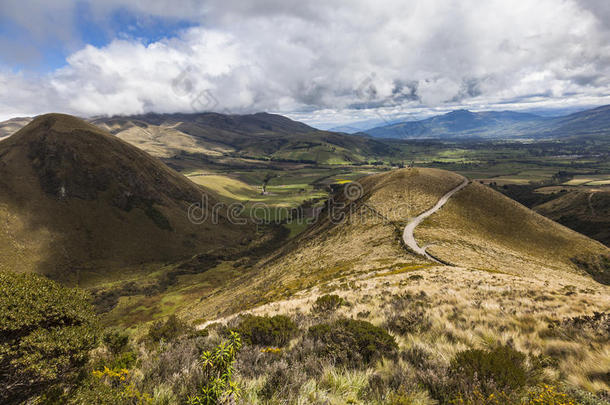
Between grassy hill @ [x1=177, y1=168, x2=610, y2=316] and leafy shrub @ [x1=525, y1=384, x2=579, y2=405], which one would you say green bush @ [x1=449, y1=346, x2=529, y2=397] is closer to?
leafy shrub @ [x1=525, y1=384, x2=579, y2=405]

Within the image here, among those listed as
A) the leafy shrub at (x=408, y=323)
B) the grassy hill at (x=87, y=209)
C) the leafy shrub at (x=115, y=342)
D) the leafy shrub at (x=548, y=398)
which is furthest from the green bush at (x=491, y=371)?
the grassy hill at (x=87, y=209)

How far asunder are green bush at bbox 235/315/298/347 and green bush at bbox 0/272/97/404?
4955 mm

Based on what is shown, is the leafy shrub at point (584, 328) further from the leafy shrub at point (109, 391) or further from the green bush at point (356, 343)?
the leafy shrub at point (109, 391)

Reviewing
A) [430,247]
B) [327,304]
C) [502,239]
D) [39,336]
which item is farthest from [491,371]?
[502,239]

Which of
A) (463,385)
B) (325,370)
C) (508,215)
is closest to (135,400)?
(325,370)

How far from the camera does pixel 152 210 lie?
133m

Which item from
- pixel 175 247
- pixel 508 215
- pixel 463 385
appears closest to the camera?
pixel 463 385

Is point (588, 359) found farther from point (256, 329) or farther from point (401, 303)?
point (256, 329)

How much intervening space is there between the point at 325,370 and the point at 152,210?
14883 cm

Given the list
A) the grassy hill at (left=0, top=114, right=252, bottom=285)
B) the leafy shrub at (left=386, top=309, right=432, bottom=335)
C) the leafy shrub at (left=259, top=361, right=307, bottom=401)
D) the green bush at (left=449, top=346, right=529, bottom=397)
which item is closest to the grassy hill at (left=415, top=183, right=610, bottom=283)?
the leafy shrub at (left=386, top=309, right=432, bottom=335)

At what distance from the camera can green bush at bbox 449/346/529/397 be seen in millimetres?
5621

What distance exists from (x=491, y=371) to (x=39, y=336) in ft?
40.3

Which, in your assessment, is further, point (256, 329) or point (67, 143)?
point (67, 143)

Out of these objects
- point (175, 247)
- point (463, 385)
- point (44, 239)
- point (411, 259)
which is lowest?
point (175, 247)
